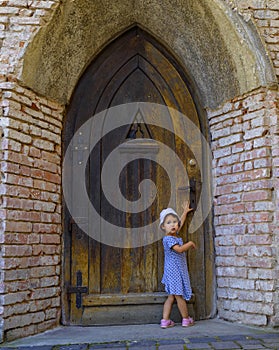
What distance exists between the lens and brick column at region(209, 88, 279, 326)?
3.75 metres

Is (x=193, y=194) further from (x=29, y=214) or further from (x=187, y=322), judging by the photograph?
(x=29, y=214)

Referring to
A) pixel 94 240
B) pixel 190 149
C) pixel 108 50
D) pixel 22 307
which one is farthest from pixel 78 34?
pixel 22 307

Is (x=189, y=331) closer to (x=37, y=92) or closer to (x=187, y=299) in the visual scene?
(x=187, y=299)

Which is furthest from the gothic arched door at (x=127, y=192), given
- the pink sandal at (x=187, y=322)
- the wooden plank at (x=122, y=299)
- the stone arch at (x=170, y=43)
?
the pink sandal at (x=187, y=322)

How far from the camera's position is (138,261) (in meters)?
4.25

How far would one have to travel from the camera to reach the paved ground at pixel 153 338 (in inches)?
128

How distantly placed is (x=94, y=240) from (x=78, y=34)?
6.51 feet

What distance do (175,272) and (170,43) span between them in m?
2.30

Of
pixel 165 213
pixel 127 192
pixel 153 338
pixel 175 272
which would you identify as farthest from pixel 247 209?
pixel 153 338

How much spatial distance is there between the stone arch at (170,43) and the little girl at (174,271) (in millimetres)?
1310

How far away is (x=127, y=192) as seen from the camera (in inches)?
170

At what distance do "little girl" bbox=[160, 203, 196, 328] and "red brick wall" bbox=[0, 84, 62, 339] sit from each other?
39.1 inches

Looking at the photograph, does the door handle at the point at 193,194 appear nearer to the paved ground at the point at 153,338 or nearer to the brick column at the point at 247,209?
the brick column at the point at 247,209

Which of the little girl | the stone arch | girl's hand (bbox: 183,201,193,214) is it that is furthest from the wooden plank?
the stone arch
